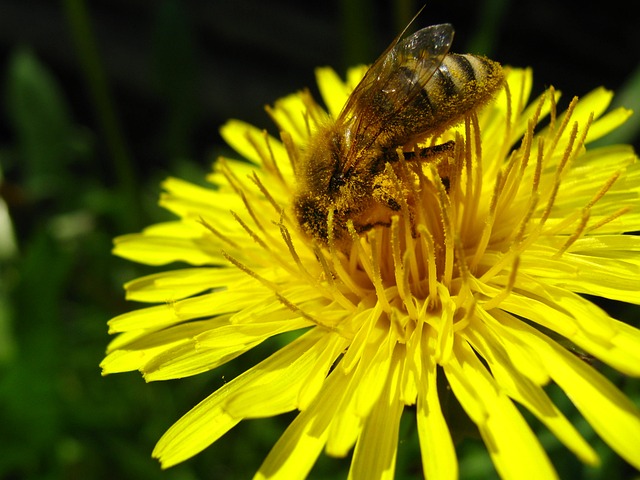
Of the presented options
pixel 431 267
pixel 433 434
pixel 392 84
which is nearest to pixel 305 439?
pixel 433 434

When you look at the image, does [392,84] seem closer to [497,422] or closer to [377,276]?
[377,276]

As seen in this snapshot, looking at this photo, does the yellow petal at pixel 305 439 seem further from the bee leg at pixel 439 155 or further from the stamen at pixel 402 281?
the bee leg at pixel 439 155

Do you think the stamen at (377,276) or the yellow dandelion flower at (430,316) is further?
the stamen at (377,276)

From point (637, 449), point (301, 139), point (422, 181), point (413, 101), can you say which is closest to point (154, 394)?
point (301, 139)

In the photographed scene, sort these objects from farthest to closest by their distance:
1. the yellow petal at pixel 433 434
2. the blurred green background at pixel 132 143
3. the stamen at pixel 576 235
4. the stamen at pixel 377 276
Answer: the blurred green background at pixel 132 143 → the stamen at pixel 377 276 → the stamen at pixel 576 235 → the yellow petal at pixel 433 434

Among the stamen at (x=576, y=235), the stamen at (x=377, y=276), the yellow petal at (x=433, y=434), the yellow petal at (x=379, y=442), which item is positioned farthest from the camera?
the stamen at (x=377, y=276)

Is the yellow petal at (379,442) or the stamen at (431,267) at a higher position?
the stamen at (431,267)

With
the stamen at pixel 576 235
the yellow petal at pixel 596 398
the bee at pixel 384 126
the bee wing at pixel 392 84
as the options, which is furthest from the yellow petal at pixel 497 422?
the bee wing at pixel 392 84
